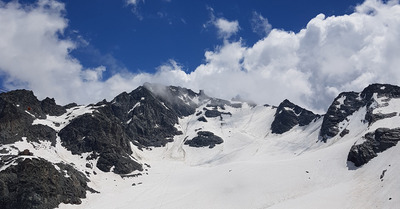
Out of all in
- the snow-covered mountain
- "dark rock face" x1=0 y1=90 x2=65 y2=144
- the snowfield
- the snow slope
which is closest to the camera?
the snow slope

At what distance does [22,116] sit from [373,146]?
400 ft

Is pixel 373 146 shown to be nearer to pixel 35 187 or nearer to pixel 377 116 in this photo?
pixel 377 116

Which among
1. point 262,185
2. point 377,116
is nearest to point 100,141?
point 262,185

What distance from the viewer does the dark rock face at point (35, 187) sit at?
261 ft

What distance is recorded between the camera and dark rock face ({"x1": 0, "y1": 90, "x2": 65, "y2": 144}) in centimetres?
12256

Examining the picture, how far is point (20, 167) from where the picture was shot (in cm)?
8812

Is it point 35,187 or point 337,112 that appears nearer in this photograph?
point 35,187

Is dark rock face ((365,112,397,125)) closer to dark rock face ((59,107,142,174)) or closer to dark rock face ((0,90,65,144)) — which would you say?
dark rock face ((59,107,142,174))

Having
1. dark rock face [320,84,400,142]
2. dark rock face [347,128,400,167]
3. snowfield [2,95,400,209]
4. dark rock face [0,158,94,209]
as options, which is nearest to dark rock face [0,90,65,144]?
snowfield [2,95,400,209]

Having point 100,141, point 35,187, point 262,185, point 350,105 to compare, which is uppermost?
point 350,105

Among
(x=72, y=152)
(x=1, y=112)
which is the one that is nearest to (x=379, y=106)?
(x=72, y=152)

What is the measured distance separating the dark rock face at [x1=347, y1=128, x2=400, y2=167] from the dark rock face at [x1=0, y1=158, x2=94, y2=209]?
239 feet

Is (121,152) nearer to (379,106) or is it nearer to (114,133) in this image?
(114,133)

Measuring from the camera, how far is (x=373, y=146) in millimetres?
94188
